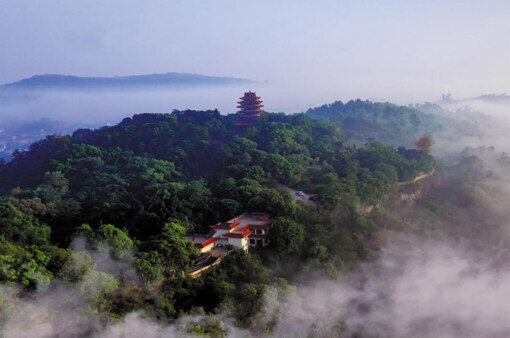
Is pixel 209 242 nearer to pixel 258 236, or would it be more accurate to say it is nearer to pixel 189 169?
pixel 258 236

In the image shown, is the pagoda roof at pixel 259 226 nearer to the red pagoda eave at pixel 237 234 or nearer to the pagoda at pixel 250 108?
the red pagoda eave at pixel 237 234

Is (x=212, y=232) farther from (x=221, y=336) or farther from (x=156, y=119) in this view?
(x=156, y=119)

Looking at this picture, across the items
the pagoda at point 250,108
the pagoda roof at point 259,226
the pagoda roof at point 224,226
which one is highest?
the pagoda at point 250,108

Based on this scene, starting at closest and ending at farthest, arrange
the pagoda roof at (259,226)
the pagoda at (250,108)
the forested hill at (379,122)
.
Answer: the pagoda roof at (259,226)
the pagoda at (250,108)
the forested hill at (379,122)

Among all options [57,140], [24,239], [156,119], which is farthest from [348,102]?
[24,239]

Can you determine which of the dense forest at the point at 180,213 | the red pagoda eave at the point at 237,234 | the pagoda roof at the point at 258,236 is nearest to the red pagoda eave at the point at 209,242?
the red pagoda eave at the point at 237,234

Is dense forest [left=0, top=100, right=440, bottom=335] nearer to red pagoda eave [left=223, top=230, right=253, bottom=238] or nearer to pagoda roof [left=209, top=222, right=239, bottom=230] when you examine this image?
red pagoda eave [left=223, top=230, right=253, bottom=238]
